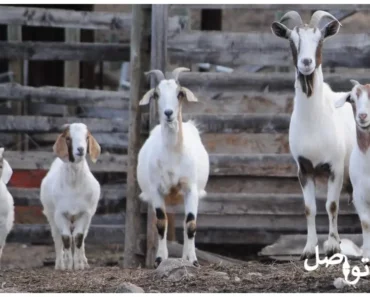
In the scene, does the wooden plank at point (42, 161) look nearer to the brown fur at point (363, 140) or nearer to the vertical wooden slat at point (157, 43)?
the vertical wooden slat at point (157, 43)

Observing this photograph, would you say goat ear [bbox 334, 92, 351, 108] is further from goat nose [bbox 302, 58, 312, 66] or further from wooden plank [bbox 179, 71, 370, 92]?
wooden plank [bbox 179, 71, 370, 92]

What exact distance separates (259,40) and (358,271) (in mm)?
4246

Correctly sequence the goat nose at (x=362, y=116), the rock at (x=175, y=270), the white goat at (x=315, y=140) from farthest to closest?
1. the white goat at (x=315, y=140)
2. the goat nose at (x=362, y=116)
3. the rock at (x=175, y=270)

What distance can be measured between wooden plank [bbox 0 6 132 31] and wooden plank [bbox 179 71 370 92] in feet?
3.46

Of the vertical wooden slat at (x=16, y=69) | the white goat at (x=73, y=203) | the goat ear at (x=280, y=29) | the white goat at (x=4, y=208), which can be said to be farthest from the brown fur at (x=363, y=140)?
the vertical wooden slat at (x=16, y=69)

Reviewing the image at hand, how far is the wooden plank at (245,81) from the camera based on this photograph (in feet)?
A: 48.1

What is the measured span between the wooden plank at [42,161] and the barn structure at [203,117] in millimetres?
11

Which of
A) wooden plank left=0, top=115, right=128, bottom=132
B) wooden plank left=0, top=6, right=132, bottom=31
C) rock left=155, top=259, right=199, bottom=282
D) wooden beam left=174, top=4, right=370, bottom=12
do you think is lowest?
rock left=155, top=259, right=199, bottom=282

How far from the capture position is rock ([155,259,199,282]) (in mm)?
11359

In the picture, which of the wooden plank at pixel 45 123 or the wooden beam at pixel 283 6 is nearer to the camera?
the wooden beam at pixel 283 6

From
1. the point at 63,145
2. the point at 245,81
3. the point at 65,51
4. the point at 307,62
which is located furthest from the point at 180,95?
the point at 65,51

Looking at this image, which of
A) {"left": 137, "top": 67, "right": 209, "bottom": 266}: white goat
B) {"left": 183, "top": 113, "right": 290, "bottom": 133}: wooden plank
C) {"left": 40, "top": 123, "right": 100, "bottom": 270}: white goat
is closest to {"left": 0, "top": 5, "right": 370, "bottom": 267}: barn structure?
{"left": 183, "top": 113, "right": 290, "bottom": 133}: wooden plank

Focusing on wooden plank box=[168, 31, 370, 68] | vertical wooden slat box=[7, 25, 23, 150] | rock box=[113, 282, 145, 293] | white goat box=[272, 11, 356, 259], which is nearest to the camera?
rock box=[113, 282, 145, 293]

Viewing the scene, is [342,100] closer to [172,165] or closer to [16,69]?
[172,165]
